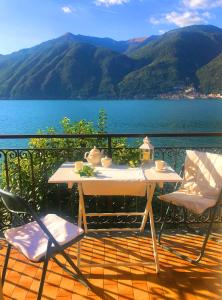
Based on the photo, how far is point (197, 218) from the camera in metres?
4.19

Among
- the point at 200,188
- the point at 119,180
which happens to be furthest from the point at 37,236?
the point at 200,188

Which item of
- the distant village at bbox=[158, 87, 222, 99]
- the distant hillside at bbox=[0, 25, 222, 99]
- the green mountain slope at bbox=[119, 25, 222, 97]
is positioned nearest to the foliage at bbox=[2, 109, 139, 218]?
the distant village at bbox=[158, 87, 222, 99]

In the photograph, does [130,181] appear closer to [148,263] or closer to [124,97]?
[148,263]

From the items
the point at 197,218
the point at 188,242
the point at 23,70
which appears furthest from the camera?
the point at 23,70

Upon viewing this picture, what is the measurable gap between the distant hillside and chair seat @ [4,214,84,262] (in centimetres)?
4481

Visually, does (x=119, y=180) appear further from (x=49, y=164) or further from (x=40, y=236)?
(x=49, y=164)

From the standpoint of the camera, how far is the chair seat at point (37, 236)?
2.14m

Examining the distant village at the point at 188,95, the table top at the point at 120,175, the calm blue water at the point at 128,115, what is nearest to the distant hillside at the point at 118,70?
the distant village at the point at 188,95

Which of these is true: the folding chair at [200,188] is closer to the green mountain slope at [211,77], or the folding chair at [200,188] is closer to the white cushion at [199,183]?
the white cushion at [199,183]

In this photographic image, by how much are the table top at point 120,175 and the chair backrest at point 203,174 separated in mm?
411

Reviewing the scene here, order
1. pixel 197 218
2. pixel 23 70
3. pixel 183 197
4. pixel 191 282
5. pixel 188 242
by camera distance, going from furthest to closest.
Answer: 1. pixel 23 70
2. pixel 197 218
3. pixel 188 242
4. pixel 183 197
5. pixel 191 282

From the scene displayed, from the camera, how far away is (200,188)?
326 cm

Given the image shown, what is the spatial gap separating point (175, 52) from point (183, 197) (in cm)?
6045

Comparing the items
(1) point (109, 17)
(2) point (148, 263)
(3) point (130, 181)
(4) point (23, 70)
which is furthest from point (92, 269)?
(4) point (23, 70)
